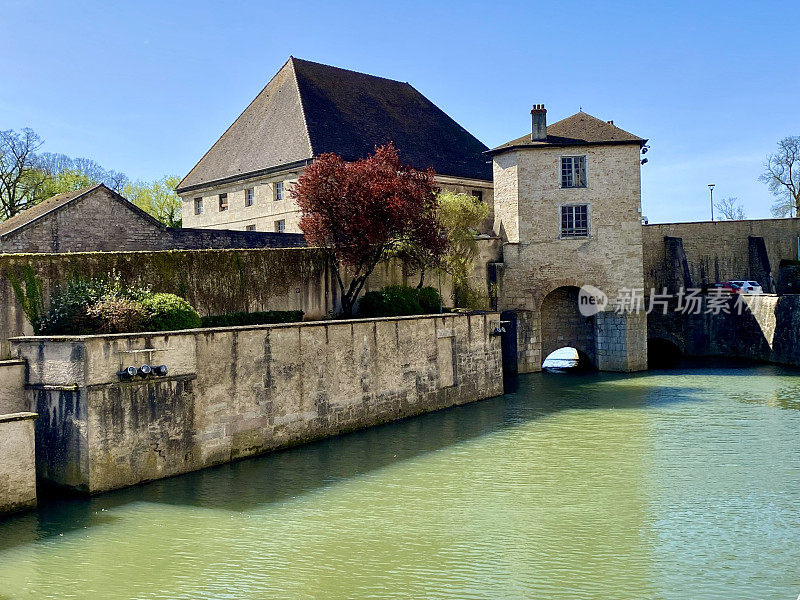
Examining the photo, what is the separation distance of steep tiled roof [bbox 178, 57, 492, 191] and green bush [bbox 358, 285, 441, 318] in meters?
8.64

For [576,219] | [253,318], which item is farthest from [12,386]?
[576,219]

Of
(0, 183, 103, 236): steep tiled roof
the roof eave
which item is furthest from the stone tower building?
(0, 183, 103, 236): steep tiled roof

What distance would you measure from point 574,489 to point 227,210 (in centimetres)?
2622

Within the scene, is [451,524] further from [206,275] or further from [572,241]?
[572,241]

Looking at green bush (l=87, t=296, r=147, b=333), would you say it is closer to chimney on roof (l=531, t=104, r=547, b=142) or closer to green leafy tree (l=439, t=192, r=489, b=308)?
green leafy tree (l=439, t=192, r=489, b=308)

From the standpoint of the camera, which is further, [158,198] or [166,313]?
[158,198]

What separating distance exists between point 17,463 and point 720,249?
130 ft

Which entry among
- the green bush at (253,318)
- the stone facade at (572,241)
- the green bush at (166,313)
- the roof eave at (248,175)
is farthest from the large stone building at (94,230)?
the stone facade at (572,241)

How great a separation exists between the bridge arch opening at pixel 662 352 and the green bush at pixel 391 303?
1551cm

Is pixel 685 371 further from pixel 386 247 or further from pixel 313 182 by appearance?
pixel 313 182

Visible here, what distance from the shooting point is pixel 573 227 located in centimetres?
3266

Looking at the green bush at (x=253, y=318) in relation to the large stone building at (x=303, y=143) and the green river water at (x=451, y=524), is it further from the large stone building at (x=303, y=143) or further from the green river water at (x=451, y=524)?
the large stone building at (x=303, y=143)

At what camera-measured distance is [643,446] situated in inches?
728

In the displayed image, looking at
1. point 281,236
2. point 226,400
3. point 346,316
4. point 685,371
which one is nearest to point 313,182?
point 281,236
